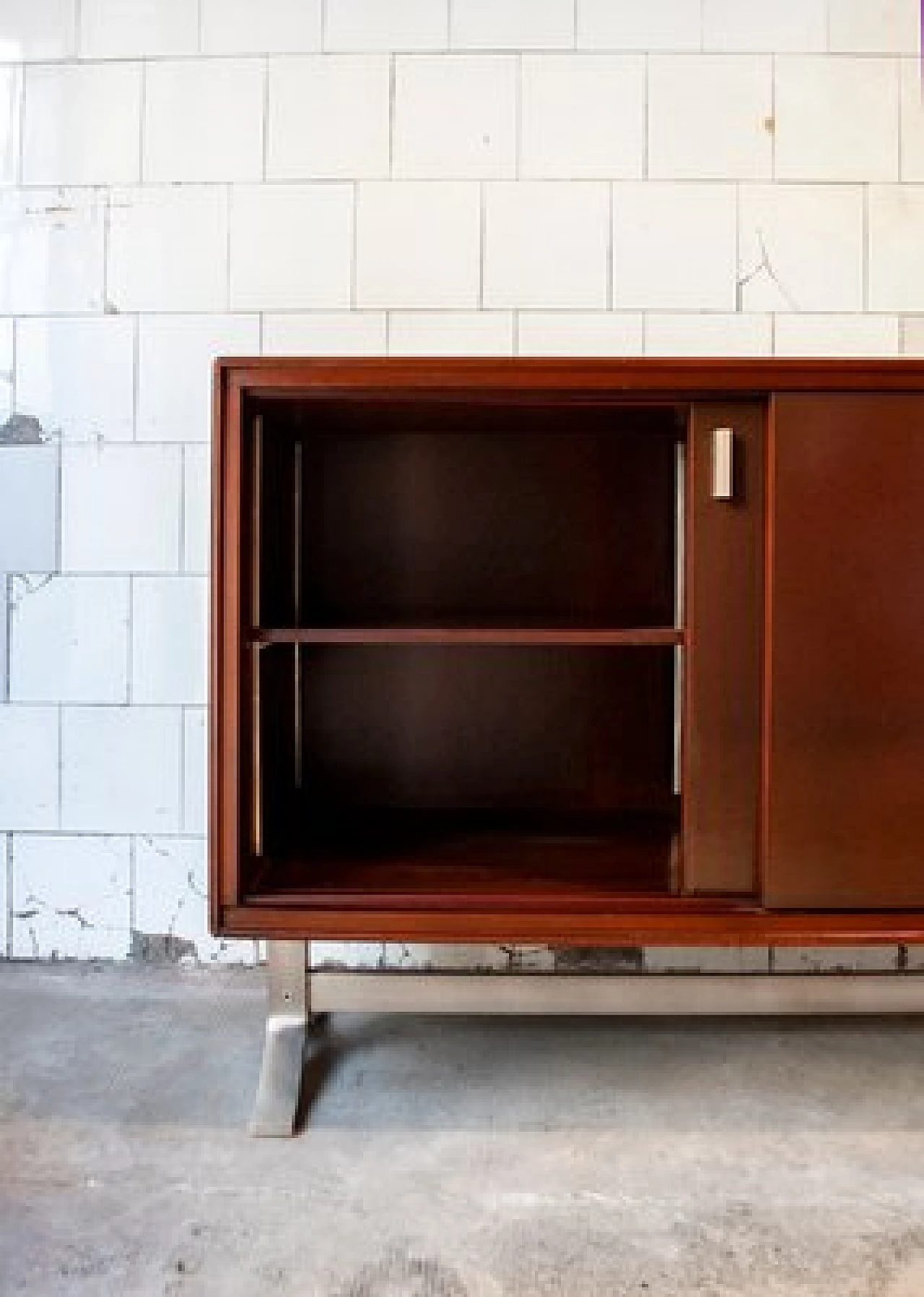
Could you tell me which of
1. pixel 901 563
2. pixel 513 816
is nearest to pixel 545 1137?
pixel 513 816

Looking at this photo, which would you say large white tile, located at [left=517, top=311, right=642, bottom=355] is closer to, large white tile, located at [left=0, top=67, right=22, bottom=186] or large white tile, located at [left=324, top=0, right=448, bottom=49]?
large white tile, located at [left=324, top=0, right=448, bottom=49]

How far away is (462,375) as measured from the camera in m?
1.10

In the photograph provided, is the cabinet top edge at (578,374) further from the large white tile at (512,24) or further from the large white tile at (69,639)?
the large white tile at (512,24)

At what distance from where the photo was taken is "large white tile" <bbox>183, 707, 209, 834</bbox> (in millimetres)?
1646

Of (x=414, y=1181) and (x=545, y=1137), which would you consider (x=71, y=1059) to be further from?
(x=545, y=1137)

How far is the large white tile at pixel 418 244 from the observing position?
5.30 feet

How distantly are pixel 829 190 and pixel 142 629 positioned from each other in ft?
4.47

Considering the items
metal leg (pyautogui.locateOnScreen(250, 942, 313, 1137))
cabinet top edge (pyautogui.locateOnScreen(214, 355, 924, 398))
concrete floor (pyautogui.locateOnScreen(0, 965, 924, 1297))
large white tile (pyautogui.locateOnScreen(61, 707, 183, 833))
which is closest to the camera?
concrete floor (pyautogui.locateOnScreen(0, 965, 924, 1297))

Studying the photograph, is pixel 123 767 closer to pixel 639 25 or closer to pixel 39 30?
pixel 39 30

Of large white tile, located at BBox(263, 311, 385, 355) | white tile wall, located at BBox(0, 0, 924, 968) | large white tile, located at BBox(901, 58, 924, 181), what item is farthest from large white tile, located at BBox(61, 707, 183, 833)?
large white tile, located at BBox(901, 58, 924, 181)

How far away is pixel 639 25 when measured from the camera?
160cm

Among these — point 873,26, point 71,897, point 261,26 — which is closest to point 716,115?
point 873,26

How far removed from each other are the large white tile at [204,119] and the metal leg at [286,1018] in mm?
1264

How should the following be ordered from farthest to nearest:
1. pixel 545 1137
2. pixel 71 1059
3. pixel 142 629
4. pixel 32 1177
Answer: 1. pixel 142 629
2. pixel 71 1059
3. pixel 545 1137
4. pixel 32 1177
